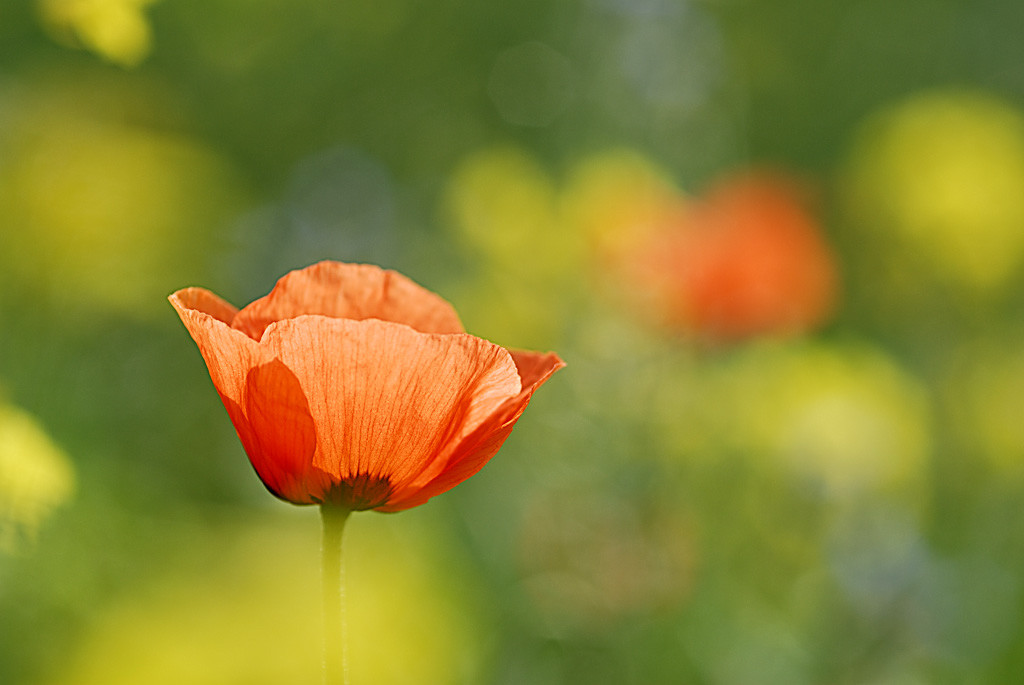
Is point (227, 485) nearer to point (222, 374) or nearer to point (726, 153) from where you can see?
point (222, 374)

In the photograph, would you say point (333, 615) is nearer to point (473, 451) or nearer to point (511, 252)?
point (473, 451)

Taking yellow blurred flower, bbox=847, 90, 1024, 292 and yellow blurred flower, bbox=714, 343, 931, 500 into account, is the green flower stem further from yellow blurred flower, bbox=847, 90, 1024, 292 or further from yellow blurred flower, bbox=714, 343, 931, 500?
yellow blurred flower, bbox=847, 90, 1024, 292

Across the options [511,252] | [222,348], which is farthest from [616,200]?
[222,348]

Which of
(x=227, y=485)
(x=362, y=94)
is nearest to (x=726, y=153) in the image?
(x=362, y=94)

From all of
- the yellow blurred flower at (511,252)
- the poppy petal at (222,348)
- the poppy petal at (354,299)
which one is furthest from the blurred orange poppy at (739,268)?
the poppy petal at (222,348)

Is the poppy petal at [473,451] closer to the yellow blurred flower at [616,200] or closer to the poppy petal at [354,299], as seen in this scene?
the poppy petal at [354,299]

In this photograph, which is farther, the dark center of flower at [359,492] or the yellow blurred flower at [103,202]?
the yellow blurred flower at [103,202]

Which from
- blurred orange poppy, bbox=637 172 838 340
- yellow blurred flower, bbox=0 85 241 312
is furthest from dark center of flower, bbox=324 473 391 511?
blurred orange poppy, bbox=637 172 838 340
